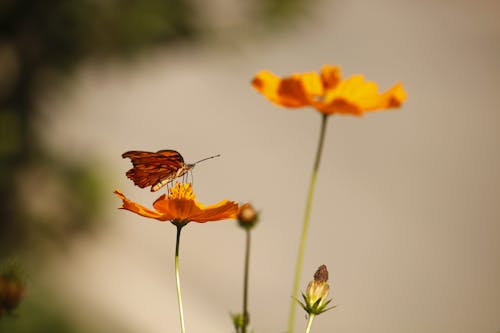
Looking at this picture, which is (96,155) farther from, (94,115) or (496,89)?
(496,89)

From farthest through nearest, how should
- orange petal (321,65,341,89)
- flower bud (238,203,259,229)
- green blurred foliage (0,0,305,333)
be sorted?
green blurred foliage (0,0,305,333) → orange petal (321,65,341,89) → flower bud (238,203,259,229)

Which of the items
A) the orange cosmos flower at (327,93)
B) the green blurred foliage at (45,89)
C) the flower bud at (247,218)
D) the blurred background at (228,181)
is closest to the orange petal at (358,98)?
the orange cosmos flower at (327,93)

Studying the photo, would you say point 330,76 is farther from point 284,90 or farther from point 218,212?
point 218,212

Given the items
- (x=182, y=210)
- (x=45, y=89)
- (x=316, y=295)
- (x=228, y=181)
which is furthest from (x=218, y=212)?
(x=228, y=181)

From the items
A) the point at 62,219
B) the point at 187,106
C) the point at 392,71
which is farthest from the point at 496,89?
the point at 62,219

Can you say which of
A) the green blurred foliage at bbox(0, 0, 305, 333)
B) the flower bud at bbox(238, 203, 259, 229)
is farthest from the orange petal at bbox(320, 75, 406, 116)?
the green blurred foliage at bbox(0, 0, 305, 333)

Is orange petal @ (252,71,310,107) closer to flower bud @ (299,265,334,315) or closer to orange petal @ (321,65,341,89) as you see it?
orange petal @ (321,65,341,89)
